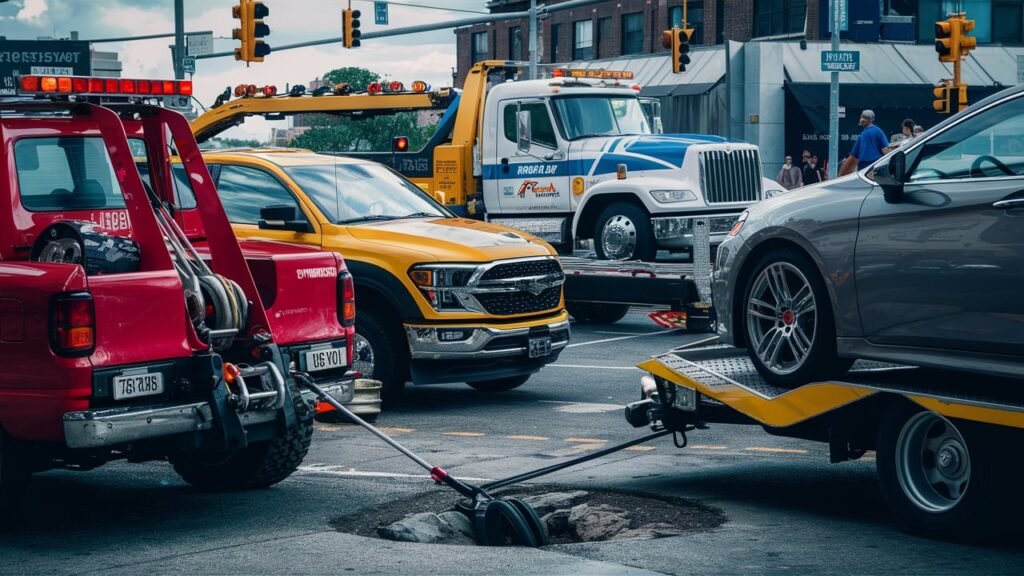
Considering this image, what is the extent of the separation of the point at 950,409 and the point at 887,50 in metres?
40.8

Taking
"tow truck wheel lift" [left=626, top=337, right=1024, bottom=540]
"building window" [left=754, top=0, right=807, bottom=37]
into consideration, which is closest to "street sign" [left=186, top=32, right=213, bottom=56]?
"building window" [left=754, top=0, right=807, bottom=37]

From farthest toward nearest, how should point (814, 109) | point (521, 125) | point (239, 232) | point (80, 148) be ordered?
point (814, 109) < point (521, 125) < point (239, 232) < point (80, 148)

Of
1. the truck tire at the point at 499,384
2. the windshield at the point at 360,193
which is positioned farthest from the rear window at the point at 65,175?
the truck tire at the point at 499,384

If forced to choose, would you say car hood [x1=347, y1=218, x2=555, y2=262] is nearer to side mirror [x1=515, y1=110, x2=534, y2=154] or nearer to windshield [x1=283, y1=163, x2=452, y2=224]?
windshield [x1=283, y1=163, x2=452, y2=224]

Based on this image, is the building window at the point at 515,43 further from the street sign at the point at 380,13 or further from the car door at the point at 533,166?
the car door at the point at 533,166

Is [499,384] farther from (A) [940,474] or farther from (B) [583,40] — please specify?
(B) [583,40]

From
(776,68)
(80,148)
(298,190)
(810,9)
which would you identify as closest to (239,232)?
(298,190)

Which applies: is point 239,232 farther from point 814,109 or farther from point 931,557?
point 814,109

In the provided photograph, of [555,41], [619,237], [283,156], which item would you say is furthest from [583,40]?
[283,156]

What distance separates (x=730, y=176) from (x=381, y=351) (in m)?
8.36

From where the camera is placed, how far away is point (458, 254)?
11203mm

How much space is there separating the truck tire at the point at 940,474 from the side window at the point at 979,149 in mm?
1190

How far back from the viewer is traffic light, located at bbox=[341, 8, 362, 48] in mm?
34250

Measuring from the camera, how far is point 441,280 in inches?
438
